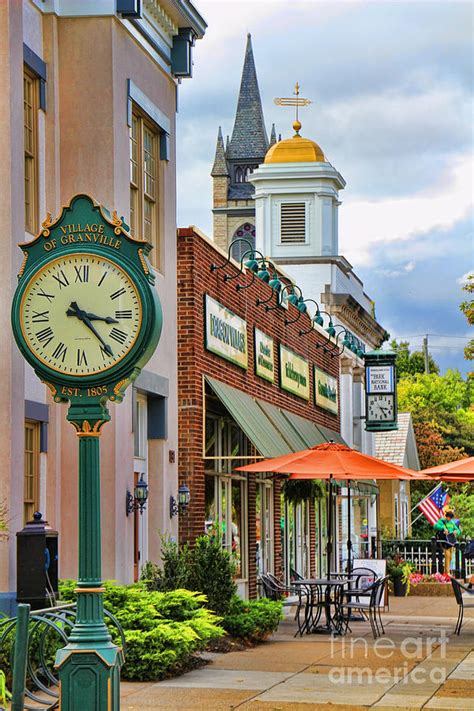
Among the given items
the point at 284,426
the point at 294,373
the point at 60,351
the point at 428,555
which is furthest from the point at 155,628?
the point at 428,555

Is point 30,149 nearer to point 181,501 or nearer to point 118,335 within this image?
point 181,501

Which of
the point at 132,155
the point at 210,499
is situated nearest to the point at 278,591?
A: the point at 210,499

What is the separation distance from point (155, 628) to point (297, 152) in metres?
30.7

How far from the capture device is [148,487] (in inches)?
730

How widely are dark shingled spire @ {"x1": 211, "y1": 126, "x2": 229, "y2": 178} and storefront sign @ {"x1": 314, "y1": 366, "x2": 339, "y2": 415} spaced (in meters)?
76.5

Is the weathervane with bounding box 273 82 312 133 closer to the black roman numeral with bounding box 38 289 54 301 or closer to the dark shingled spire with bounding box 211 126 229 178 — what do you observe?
the black roman numeral with bounding box 38 289 54 301

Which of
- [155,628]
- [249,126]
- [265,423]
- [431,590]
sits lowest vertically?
[431,590]

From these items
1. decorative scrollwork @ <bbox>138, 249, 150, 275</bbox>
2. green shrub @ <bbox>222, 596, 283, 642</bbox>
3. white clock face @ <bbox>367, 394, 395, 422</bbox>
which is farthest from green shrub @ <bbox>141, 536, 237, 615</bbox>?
white clock face @ <bbox>367, 394, 395, 422</bbox>

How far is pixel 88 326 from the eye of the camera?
30.3 ft

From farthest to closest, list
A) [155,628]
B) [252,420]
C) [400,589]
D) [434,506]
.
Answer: [434,506] → [400,589] → [252,420] → [155,628]

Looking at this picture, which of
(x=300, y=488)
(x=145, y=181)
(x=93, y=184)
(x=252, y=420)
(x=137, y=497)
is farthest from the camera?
(x=300, y=488)

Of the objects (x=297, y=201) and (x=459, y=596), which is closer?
(x=459, y=596)

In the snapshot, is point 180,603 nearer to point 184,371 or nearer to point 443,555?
point 184,371

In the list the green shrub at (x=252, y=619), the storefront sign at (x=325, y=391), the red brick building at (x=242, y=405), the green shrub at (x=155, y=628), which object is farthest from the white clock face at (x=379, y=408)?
the green shrub at (x=155, y=628)
